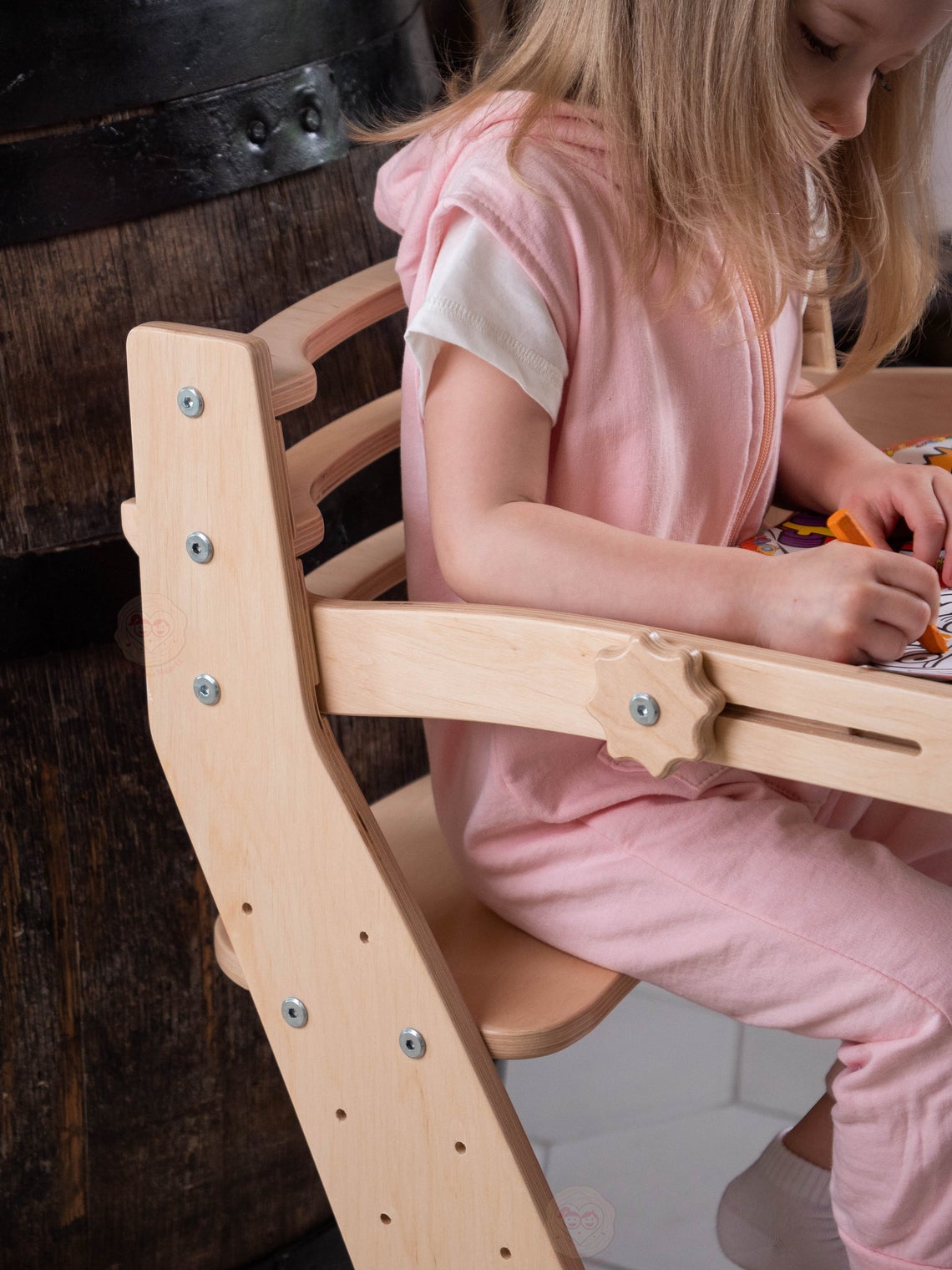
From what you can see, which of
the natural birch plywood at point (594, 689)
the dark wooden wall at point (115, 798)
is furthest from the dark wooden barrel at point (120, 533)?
the natural birch plywood at point (594, 689)

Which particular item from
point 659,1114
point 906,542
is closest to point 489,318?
point 906,542

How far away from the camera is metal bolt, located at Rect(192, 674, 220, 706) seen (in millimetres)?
545

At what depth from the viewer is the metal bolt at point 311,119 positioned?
0.70m

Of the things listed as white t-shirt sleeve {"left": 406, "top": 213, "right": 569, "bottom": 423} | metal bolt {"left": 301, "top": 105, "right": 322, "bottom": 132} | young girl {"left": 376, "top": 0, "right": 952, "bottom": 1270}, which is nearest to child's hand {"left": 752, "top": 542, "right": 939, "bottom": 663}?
young girl {"left": 376, "top": 0, "right": 952, "bottom": 1270}

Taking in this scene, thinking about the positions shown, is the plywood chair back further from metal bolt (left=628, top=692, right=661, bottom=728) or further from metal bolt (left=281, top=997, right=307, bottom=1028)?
metal bolt (left=628, top=692, right=661, bottom=728)

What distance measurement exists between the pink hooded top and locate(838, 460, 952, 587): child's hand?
0.22ft

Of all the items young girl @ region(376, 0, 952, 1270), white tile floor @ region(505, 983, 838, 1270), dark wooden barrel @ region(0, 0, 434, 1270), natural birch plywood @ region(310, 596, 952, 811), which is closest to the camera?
natural birch plywood @ region(310, 596, 952, 811)

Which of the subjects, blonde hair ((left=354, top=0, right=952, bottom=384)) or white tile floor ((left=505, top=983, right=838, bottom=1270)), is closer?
blonde hair ((left=354, top=0, right=952, bottom=384))

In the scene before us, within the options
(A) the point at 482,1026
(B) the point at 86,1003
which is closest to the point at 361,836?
(A) the point at 482,1026

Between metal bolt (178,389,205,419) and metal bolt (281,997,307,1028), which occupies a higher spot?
metal bolt (178,389,205,419)

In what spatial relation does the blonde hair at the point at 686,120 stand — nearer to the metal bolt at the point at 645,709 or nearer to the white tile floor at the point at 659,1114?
the metal bolt at the point at 645,709

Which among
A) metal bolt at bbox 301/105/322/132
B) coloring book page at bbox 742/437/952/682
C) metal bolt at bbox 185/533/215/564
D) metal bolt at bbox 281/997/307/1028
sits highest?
metal bolt at bbox 301/105/322/132

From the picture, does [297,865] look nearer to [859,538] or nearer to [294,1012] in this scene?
[294,1012]

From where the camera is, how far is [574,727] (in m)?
0.49
